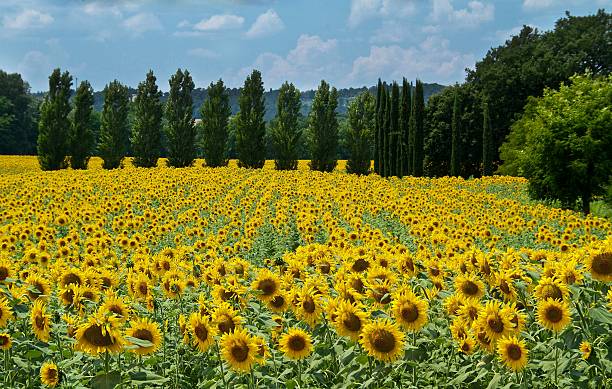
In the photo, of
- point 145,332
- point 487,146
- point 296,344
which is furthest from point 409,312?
point 487,146

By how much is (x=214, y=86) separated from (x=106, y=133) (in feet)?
30.6

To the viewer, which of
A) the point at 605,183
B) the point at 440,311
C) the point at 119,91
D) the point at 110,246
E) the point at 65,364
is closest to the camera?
the point at 65,364

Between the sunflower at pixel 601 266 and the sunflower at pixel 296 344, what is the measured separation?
1.88 metres

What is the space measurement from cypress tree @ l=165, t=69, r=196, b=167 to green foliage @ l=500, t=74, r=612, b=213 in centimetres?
2934

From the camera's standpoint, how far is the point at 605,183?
22.6 meters

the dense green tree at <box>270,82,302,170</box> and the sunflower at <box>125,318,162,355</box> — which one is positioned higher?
the dense green tree at <box>270,82,302,170</box>

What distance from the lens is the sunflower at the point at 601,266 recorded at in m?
3.95

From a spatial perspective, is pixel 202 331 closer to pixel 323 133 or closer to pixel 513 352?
pixel 513 352

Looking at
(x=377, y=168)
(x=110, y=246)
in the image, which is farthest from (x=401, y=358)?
(x=377, y=168)

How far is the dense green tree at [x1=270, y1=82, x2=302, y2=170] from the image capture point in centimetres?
4903

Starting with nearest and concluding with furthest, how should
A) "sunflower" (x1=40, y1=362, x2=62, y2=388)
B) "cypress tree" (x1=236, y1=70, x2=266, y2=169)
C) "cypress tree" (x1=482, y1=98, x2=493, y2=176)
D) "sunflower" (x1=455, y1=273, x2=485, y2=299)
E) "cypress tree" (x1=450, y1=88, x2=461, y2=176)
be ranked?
→ "sunflower" (x1=40, y1=362, x2=62, y2=388) → "sunflower" (x1=455, y1=273, x2=485, y2=299) → "cypress tree" (x1=450, y1=88, x2=461, y2=176) → "cypress tree" (x1=482, y1=98, x2=493, y2=176) → "cypress tree" (x1=236, y1=70, x2=266, y2=169)

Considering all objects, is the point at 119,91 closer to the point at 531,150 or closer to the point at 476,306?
the point at 531,150

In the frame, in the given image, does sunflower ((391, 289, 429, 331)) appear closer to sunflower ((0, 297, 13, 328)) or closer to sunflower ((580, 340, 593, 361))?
sunflower ((580, 340, 593, 361))

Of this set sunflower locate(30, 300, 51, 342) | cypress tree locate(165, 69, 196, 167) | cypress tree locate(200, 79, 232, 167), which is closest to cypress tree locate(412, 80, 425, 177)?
cypress tree locate(200, 79, 232, 167)
